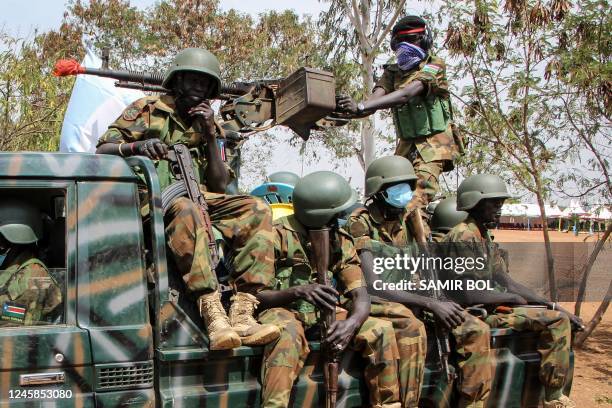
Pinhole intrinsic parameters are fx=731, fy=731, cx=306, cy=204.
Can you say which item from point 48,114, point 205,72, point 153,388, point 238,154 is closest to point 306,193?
point 205,72

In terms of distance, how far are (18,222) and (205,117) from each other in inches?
47.5

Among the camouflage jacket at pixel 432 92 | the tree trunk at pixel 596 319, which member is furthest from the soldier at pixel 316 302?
the tree trunk at pixel 596 319

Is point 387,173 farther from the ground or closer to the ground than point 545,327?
farther from the ground

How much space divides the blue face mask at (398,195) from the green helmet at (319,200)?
750 millimetres

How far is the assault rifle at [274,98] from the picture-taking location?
15.3 feet

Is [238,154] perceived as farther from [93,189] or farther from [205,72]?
[93,189]

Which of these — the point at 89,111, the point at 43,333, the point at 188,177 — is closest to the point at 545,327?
the point at 188,177

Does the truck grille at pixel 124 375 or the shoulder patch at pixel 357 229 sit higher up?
the shoulder patch at pixel 357 229

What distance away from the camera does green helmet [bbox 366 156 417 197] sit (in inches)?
173

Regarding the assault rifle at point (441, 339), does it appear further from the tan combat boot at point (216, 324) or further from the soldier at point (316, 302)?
the tan combat boot at point (216, 324)

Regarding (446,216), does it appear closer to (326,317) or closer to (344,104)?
(344,104)

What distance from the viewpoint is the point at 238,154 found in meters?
5.41

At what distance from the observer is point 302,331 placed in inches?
126

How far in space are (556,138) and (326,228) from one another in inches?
270
